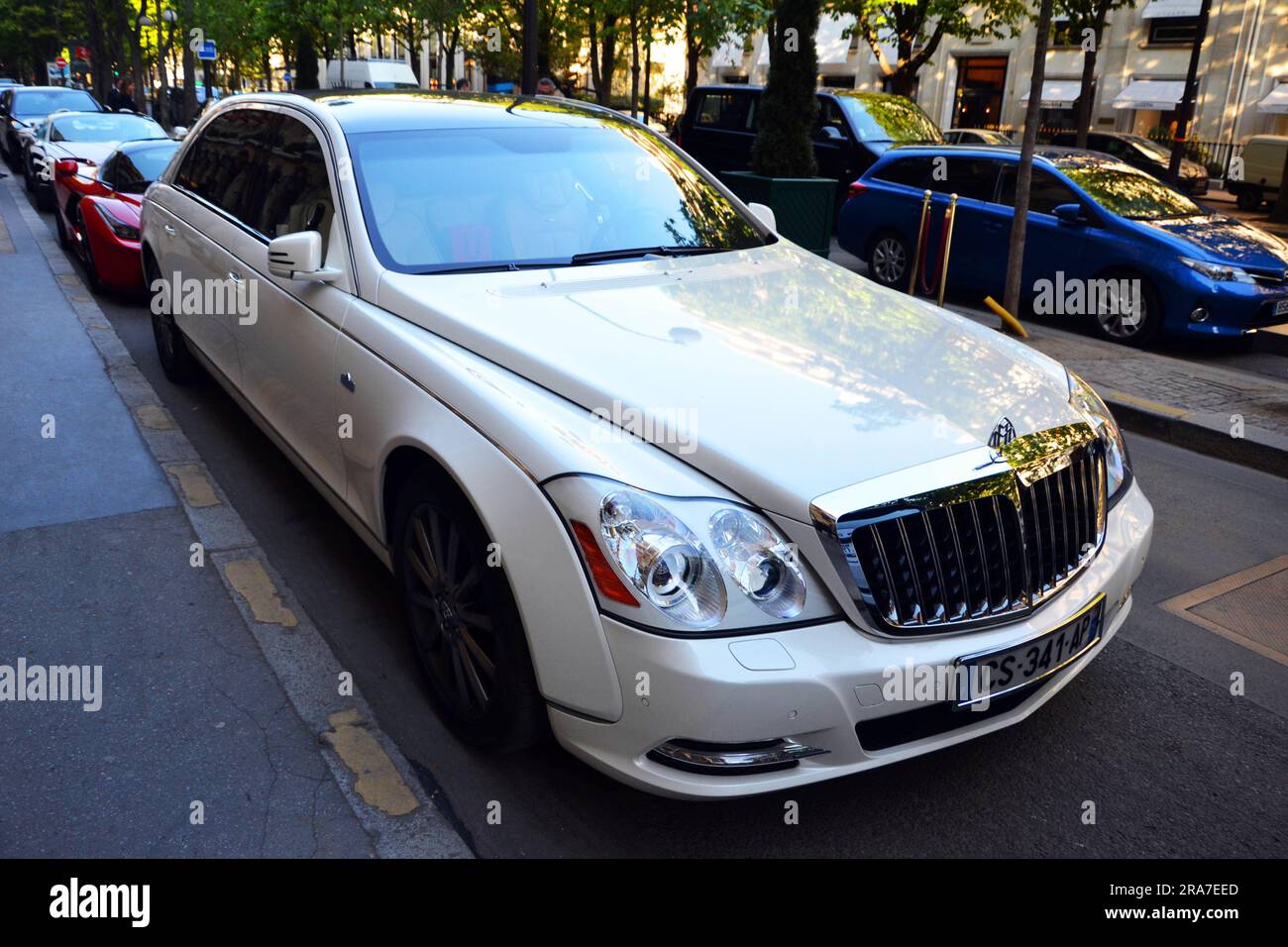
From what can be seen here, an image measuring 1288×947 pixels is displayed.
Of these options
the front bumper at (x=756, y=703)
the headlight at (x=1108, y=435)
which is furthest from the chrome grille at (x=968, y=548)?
the headlight at (x=1108, y=435)

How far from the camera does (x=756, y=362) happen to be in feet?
10.5

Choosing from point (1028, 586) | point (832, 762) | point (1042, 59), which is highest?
point (1042, 59)

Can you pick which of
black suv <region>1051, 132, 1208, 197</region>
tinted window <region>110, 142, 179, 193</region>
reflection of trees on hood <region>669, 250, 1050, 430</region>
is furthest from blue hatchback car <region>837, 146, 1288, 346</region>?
black suv <region>1051, 132, 1208, 197</region>

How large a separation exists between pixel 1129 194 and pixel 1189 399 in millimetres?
3479

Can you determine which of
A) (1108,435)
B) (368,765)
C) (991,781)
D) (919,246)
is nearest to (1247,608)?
(1108,435)

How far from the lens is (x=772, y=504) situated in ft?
8.57

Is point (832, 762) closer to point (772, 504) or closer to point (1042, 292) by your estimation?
point (772, 504)

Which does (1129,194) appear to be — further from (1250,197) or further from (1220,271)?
(1250,197)

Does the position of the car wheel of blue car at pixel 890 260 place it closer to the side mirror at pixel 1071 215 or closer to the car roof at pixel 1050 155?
the car roof at pixel 1050 155

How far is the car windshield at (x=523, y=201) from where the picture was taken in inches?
154

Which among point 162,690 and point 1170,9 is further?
point 1170,9
